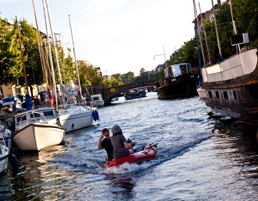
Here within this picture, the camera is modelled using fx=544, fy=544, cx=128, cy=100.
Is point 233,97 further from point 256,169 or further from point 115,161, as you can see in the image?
point 256,169

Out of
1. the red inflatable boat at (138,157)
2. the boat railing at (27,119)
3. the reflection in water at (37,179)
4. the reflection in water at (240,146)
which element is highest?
the boat railing at (27,119)

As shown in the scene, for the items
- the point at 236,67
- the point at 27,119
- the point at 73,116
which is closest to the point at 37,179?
the point at 236,67

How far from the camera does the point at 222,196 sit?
12328 mm

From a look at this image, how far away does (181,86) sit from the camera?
79062 millimetres

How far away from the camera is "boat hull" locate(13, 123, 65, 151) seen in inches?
1125

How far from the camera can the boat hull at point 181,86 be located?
77.8 m

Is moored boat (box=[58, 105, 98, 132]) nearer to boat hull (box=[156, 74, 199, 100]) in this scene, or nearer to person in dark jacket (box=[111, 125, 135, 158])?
person in dark jacket (box=[111, 125, 135, 158])

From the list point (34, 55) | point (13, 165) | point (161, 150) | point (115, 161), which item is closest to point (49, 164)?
point (13, 165)

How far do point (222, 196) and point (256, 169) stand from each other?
243 centimetres

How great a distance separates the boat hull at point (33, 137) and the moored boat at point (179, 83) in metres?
49.5

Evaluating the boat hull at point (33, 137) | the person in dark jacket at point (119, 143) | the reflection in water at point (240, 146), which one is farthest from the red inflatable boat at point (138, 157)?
the boat hull at point (33, 137)

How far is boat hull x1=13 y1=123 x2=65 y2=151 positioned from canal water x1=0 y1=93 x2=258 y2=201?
1916mm

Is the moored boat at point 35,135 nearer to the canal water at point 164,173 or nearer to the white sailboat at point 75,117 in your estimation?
the canal water at point 164,173

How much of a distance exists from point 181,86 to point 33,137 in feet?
171
